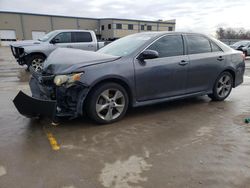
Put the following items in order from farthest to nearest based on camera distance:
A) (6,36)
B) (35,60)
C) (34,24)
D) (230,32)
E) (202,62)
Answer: (230,32), (34,24), (6,36), (35,60), (202,62)

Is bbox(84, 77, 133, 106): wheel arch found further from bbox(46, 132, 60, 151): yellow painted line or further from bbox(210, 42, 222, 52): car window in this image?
bbox(210, 42, 222, 52): car window

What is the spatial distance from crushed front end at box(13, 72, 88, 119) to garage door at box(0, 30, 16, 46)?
1882 inches

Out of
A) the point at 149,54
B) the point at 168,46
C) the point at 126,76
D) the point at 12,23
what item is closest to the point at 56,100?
the point at 126,76

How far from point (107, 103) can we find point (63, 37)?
7.60 m

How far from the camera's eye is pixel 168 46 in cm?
462

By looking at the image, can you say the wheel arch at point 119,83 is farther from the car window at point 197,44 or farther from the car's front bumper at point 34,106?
the car window at point 197,44

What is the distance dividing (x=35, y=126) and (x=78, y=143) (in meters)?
1.03

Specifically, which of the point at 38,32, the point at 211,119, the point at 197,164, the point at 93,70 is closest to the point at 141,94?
the point at 93,70

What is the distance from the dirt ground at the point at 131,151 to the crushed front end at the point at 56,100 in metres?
0.32

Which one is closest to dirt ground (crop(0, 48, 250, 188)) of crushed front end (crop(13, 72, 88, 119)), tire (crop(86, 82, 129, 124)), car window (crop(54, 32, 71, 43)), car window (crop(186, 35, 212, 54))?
tire (crop(86, 82, 129, 124))

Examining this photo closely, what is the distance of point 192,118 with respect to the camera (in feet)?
14.6

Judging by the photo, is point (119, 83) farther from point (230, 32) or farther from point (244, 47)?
point (230, 32)

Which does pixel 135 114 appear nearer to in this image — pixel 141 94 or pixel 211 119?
pixel 141 94

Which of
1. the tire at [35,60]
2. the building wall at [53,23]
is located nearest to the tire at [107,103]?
the tire at [35,60]
